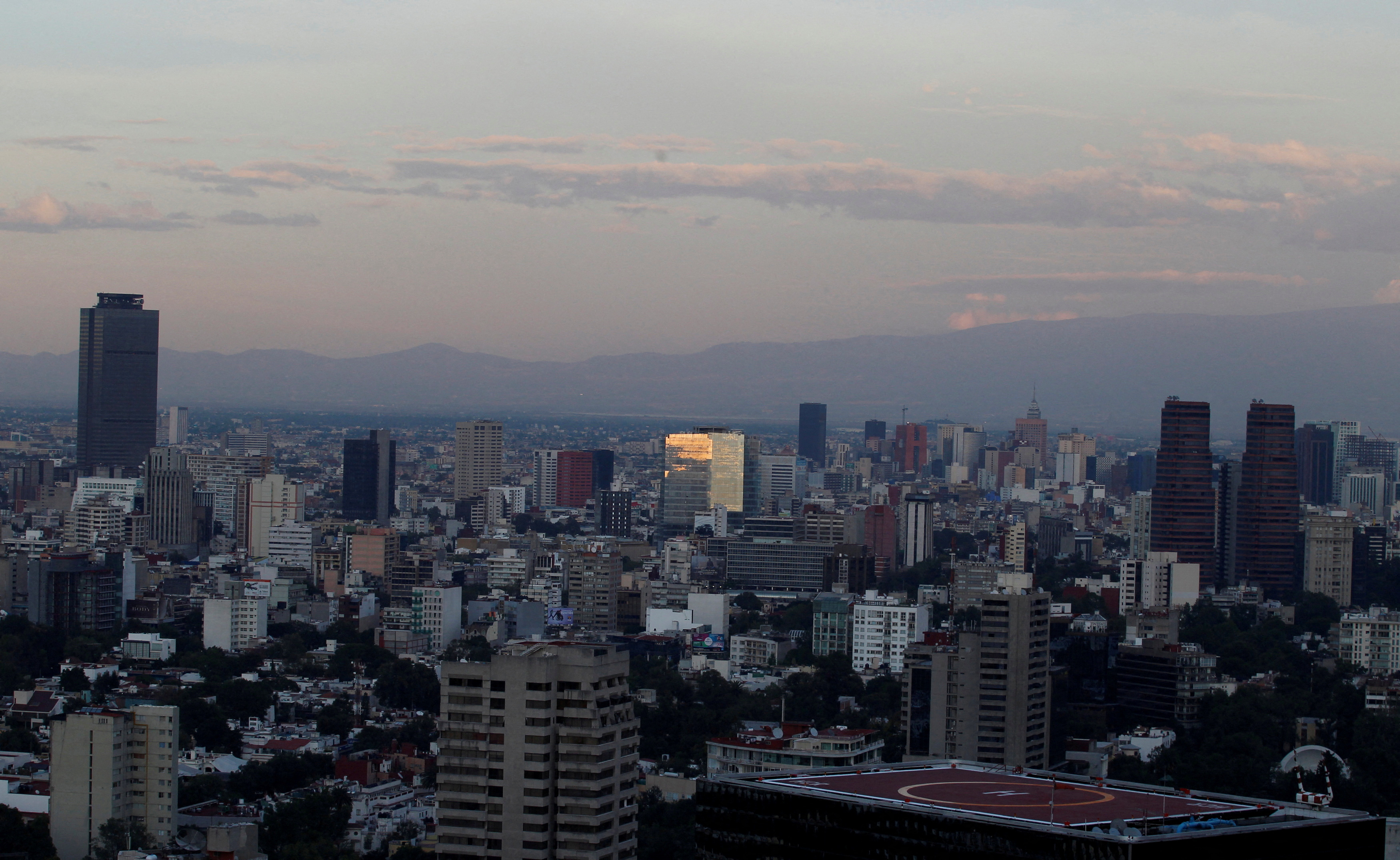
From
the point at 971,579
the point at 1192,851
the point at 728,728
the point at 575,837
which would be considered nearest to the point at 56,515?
the point at 971,579

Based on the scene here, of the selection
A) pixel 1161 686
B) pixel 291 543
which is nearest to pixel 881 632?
pixel 1161 686

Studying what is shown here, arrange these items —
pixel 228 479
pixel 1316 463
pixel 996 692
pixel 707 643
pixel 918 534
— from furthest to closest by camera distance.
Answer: pixel 1316 463 < pixel 228 479 < pixel 918 534 < pixel 707 643 < pixel 996 692

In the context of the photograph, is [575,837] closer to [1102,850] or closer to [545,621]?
[1102,850]

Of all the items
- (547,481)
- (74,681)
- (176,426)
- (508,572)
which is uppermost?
(176,426)

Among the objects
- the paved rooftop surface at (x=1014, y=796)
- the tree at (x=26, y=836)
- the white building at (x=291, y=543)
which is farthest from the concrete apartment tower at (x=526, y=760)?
the white building at (x=291, y=543)

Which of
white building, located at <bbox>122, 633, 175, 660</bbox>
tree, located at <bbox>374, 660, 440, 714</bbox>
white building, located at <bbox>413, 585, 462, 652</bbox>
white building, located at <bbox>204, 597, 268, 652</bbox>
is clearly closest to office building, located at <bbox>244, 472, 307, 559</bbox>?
white building, located at <bbox>204, 597, 268, 652</bbox>

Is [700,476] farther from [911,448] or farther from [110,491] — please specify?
[911,448]
